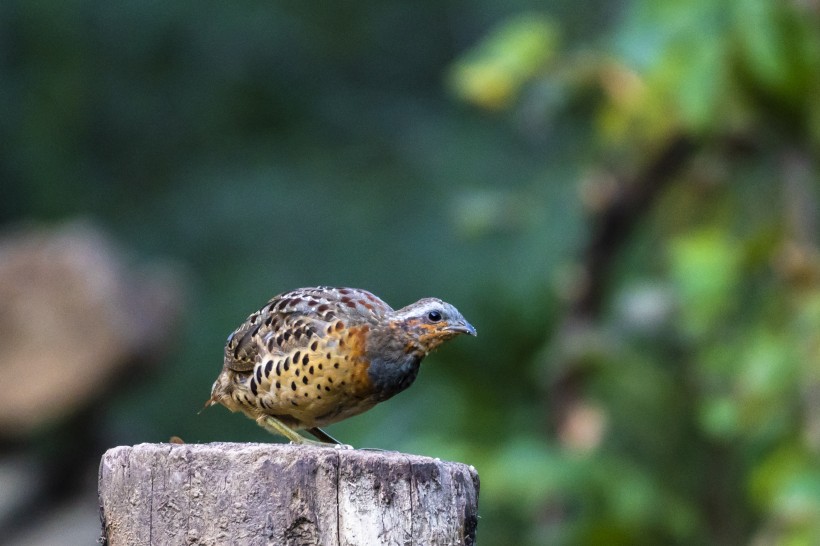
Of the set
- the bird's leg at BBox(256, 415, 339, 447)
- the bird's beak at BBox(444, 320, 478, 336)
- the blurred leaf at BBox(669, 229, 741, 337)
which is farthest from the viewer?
the blurred leaf at BBox(669, 229, 741, 337)

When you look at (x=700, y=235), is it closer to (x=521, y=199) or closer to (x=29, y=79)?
(x=521, y=199)

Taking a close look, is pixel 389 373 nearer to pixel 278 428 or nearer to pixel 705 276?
pixel 278 428

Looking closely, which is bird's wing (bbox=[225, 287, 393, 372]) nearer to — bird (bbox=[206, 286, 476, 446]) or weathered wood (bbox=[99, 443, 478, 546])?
bird (bbox=[206, 286, 476, 446])

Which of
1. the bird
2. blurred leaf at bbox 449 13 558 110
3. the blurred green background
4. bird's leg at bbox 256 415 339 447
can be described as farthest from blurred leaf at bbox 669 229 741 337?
bird's leg at bbox 256 415 339 447

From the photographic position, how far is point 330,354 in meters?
4.05

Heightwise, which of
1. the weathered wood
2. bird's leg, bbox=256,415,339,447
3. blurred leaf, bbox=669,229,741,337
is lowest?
the weathered wood

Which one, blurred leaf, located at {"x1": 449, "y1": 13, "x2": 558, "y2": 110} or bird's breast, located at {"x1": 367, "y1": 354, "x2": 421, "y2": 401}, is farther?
blurred leaf, located at {"x1": 449, "y1": 13, "x2": 558, "y2": 110}

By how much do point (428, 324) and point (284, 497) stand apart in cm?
111

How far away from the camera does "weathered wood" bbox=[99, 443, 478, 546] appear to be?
307cm

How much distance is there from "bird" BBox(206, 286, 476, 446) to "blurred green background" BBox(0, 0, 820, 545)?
7.07 feet

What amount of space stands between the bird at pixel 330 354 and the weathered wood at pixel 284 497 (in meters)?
0.88

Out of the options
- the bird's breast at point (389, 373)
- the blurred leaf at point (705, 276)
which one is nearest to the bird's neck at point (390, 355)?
the bird's breast at point (389, 373)

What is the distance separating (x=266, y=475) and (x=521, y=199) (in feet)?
16.4

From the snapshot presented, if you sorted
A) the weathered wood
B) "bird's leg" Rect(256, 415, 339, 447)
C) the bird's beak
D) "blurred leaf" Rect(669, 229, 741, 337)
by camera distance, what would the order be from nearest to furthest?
the weathered wood
the bird's beak
"bird's leg" Rect(256, 415, 339, 447)
"blurred leaf" Rect(669, 229, 741, 337)
